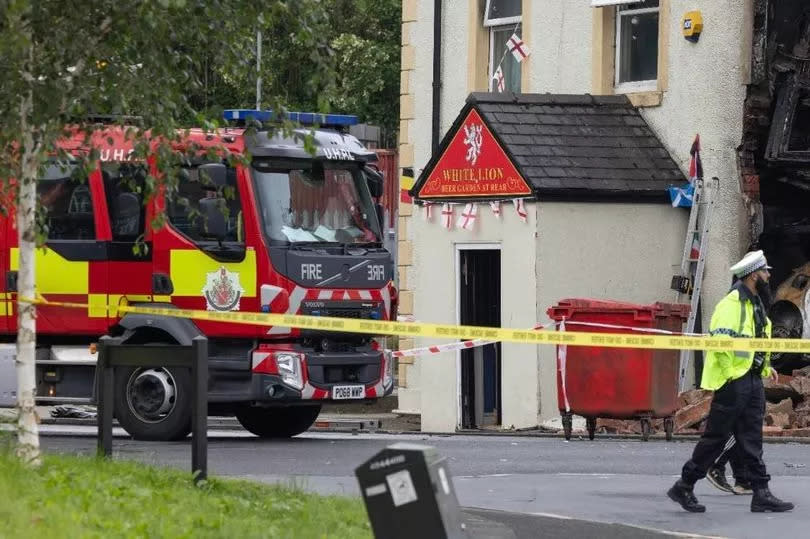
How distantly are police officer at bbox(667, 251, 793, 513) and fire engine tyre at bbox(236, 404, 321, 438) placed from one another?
6742 mm

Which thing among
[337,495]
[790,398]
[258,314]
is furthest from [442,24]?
[337,495]

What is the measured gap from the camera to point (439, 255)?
23.1 metres

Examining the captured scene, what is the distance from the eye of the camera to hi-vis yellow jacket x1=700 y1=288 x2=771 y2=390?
39.5ft

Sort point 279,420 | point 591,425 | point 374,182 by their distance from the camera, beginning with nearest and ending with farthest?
1. point 374,182
2. point 591,425
3. point 279,420

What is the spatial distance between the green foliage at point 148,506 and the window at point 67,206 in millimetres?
5867

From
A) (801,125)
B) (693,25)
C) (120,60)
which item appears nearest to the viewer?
(120,60)

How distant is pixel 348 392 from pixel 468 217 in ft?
19.8

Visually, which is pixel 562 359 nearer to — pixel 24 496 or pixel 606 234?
pixel 606 234

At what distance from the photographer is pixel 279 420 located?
1834cm

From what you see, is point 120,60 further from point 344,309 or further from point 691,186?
point 691,186

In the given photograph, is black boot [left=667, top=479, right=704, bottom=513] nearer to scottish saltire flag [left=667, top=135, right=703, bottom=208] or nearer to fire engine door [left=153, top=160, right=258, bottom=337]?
fire engine door [left=153, top=160, right=258, bottom=337]

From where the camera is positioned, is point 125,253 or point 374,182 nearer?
point 125,253

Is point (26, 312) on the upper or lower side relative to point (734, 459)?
upper

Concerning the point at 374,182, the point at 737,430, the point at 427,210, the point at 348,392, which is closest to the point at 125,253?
the point at 348,392
